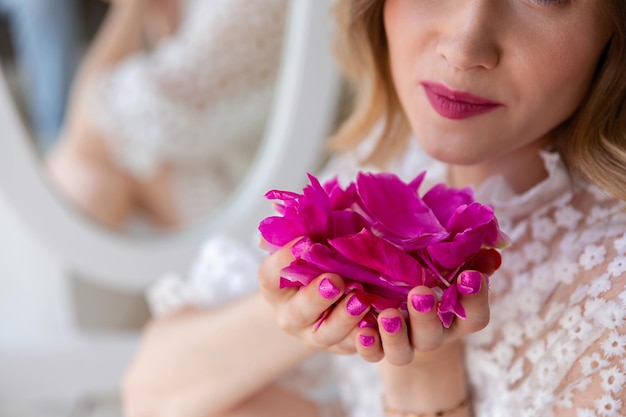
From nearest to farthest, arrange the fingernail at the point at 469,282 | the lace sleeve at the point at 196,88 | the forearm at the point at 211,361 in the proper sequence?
the fingernail at the point at 469,282
the forearm at the point at 211,361
the lace sleeve at the point at 196,88

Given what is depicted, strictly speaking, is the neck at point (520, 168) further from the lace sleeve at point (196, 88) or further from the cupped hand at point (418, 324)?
the lace sleeve at point (196, 88)

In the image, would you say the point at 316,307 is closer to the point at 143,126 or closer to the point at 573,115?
the point at 573,115

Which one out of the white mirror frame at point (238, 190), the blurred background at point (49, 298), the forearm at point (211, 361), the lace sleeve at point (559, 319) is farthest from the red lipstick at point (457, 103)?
the blurred background at point (49, 298)

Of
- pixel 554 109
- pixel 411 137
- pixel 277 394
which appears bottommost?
pixel 277 394

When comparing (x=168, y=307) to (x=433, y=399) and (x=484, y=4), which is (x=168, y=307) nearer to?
(x=433, y=399)

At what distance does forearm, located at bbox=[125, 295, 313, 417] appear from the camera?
0.60 metres

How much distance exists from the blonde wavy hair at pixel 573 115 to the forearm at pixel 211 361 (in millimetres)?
183

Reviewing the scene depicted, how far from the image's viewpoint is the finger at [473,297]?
0.38 metres

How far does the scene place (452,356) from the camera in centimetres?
52

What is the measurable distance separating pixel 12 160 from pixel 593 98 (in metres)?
0.70

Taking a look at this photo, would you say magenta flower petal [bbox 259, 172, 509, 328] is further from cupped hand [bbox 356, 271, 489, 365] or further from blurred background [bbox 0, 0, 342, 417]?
blurred background [bbox 0, 0, 342, 417]

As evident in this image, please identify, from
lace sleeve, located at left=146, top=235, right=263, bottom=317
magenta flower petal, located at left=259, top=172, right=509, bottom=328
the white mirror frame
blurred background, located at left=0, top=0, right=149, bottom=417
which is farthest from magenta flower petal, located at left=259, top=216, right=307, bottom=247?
blurred background, located at left=0, top=0, right=149, bottom=417

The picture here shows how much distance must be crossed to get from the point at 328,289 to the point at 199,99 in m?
0.58

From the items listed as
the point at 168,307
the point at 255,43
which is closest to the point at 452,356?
the point at 168,307
